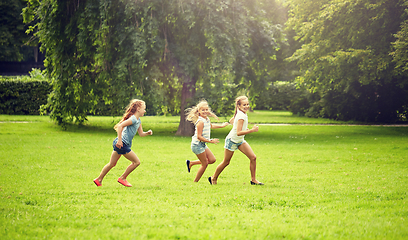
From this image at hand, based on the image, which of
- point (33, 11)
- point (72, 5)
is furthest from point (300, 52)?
point (33, 11)

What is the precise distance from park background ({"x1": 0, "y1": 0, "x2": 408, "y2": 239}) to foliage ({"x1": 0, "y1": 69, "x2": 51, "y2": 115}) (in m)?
0.08

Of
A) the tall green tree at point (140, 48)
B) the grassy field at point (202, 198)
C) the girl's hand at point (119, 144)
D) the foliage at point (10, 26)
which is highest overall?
the foliage at point (10, 26)

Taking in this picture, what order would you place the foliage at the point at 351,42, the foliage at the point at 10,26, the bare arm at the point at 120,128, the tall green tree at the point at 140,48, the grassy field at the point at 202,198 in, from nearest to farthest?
the grassy field at the point at 202,198 < the bare arm at the point at 120,128 < the tall green tree at the point at 140,48 < the foliage at the point at 351,42 < the foliage at the point at 10,26

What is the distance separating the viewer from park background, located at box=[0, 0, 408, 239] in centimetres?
538

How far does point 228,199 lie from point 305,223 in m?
1.58

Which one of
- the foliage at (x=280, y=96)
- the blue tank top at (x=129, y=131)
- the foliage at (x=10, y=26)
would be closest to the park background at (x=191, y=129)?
the blue tank top at (x=129, y=131)

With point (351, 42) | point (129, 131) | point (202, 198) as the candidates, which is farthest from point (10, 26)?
point (202, 198)

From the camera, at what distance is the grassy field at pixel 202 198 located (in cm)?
490

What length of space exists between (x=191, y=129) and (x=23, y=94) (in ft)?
48.6

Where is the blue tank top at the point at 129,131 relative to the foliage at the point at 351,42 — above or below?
below

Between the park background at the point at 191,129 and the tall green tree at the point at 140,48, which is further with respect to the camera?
the tall green tree at the point at 140,48

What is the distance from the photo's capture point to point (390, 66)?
21.3 meters

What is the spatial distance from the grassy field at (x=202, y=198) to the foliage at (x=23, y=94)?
16.2 metres

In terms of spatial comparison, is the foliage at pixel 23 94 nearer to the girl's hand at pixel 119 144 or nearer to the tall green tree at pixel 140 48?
the tall green tree at pixel 140 48
